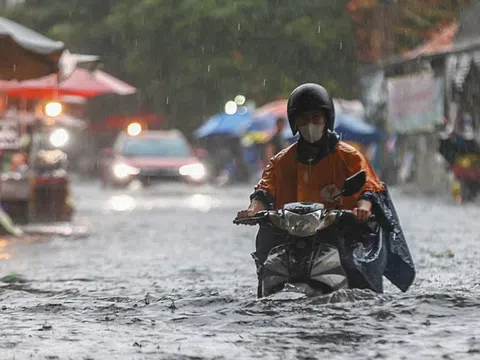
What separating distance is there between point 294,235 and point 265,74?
106 feet

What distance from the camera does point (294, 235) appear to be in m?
7.60

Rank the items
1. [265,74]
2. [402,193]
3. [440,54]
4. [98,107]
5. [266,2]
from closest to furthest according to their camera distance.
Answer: [440,54] < [402,193] < [266,2] < [265,74] < [98,107]

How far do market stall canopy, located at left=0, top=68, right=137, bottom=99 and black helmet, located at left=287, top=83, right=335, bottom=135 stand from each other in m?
12.1

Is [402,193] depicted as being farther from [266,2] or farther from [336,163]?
[336,163]

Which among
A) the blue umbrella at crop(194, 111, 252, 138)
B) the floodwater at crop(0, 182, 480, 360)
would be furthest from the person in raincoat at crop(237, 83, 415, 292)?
the blue umbrella at crop(194, 111, 252, 138)

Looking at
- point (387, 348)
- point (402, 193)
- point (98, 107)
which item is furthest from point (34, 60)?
point (98, 107)

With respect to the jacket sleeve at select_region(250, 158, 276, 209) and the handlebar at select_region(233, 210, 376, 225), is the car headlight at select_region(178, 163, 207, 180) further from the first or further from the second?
the handlebar at select_region(233, 210, 376, 225)

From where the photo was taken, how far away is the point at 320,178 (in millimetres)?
8047

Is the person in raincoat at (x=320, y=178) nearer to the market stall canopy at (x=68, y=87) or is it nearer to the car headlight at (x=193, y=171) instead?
the market stall canopy at (x=68, y=87)

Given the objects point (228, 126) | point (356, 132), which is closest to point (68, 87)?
point (356, 132)

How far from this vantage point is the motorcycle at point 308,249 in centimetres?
754

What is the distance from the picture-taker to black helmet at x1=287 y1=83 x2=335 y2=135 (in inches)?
313

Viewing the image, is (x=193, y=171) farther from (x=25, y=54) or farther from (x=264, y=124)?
(x=25, y=54)

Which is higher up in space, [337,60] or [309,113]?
[337,60]
